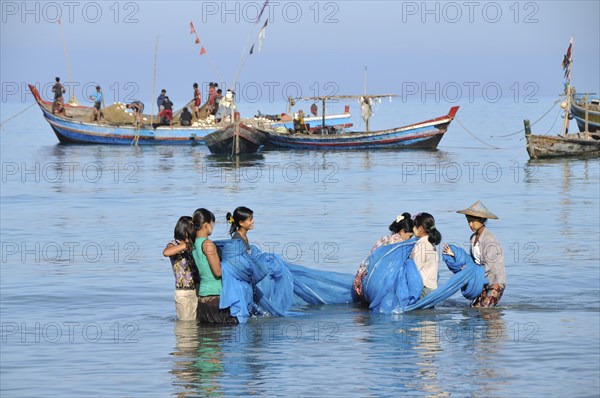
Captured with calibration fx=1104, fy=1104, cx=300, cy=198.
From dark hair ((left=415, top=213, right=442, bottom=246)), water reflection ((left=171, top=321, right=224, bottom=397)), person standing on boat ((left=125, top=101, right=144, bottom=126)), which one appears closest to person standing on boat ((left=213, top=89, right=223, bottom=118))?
person standing on boat ((left=125, top=101, right=144, bottom=126))

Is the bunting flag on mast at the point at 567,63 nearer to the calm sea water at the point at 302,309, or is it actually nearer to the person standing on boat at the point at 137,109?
the calm sea water at the point at 302,309

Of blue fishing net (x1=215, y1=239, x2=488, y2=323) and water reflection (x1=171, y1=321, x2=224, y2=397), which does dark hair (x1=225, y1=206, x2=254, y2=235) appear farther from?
water reflection (x1=171, y1=321, x2=224, y2=397)

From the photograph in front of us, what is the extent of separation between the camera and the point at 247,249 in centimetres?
1047

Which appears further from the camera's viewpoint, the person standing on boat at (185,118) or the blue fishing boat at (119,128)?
the person standing on boat at (185,118)

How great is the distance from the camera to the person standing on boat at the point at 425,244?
1088 cm

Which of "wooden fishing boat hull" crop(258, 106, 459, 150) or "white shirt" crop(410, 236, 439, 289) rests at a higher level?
"wooden fishing boat hull" crop(258, 106, 459, 150)

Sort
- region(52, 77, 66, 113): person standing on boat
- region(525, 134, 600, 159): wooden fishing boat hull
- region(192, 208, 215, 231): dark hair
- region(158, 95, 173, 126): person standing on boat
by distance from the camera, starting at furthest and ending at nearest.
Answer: region(52, 77, 66, 113): person standing on boat
region(158, 95, 173, 126): person standing on boat
region(525, 134, 600, 159): wooden fishing boat hull
region(192, 208, 215, 231): dark hair

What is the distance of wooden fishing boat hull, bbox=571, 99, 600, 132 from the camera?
38.0m

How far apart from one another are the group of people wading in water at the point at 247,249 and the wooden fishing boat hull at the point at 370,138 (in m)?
27.4

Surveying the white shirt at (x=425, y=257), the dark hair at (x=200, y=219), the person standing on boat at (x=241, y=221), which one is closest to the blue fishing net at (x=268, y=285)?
the person standing on boat at (x=241, y=221)

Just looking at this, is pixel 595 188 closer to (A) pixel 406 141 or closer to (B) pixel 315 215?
(B) pixel 315 215

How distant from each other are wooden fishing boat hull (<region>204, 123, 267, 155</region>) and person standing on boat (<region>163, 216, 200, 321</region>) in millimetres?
27009

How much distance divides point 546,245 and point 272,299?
773 cm

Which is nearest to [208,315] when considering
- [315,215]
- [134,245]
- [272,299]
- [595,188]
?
[272,299]
